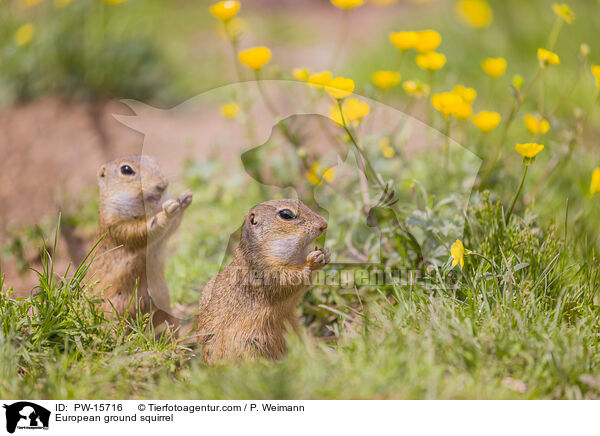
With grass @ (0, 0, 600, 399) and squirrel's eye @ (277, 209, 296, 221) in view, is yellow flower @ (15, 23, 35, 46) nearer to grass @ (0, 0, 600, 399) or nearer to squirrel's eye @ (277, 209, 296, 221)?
grass @ (0, 0, 600, 399)

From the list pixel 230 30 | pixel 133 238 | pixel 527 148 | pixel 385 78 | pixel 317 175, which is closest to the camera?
pixel 527 148

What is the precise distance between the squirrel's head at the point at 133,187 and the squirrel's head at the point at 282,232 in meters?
0.64

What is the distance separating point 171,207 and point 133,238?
0.40 m

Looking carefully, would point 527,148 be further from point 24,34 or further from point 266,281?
point 24,34

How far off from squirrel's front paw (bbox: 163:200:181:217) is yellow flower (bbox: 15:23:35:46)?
3377 mm

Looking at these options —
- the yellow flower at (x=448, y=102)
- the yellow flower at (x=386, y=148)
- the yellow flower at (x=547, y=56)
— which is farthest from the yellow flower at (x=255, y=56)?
the yellow flower at (x=547, y=56)

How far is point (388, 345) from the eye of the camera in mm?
2443

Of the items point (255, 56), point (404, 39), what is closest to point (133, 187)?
point (255, 56)

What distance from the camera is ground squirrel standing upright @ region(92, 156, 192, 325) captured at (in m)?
3.03

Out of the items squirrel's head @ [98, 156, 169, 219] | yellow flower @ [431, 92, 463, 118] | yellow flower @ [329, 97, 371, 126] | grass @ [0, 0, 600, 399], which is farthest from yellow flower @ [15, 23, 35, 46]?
yellow flower @ [431, 92, 463, 118]

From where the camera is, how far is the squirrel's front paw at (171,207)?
2811 mm

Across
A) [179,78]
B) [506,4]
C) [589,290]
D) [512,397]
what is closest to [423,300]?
[512,397]

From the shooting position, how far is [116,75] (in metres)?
5.86

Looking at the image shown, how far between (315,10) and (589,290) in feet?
26.3
